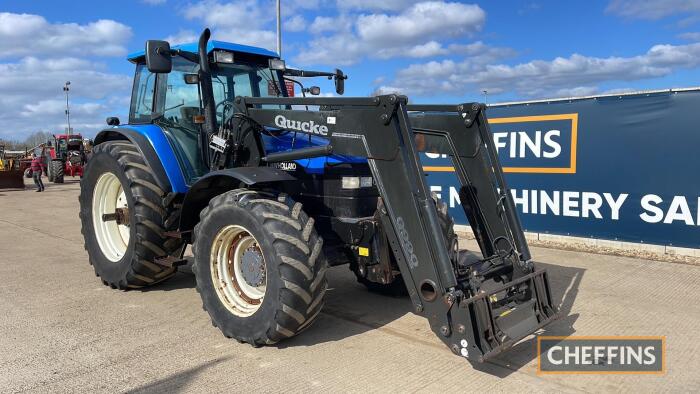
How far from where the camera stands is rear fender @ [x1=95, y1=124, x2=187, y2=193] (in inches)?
211

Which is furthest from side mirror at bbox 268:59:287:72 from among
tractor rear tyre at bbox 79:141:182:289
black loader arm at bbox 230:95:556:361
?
tractor rear tyre at bbox 79:141:182:289

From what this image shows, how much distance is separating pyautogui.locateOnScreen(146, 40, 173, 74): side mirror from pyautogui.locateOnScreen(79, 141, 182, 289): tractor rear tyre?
127cm

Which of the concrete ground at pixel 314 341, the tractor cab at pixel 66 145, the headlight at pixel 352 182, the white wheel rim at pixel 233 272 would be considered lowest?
the concrete ground at pixel 314 341

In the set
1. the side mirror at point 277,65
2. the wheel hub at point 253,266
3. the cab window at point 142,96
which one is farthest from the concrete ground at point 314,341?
the side mirror at point 277,65

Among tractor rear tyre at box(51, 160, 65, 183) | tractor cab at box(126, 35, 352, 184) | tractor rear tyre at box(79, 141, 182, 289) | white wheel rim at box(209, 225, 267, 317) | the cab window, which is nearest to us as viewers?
white wheel rim at box(209, 225, 267, 317)

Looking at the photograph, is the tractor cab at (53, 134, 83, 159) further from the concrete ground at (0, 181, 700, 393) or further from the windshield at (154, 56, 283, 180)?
the windshield at (154, 56, 283, 180)

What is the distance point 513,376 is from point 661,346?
1.48 metres

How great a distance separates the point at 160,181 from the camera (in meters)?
5.38

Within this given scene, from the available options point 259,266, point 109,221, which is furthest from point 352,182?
point 109,221

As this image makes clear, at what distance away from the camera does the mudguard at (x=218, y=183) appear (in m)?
4.28

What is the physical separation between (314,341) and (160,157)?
8.30 ft

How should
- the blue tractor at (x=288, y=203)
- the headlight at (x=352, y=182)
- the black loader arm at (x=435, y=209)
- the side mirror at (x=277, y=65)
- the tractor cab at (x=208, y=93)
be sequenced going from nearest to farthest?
the black loader arm at (x=435, y=209), the blue tractor at (x=288, y=203), the headlight at (x=352, y=182), the tractor cab at (x=208, y=93), the side mirror at (x=277, y=65)

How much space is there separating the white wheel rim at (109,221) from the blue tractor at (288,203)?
2cm

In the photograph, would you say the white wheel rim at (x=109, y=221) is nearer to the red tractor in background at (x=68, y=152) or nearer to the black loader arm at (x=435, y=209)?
the black loader arm at (x=435, y=209)
